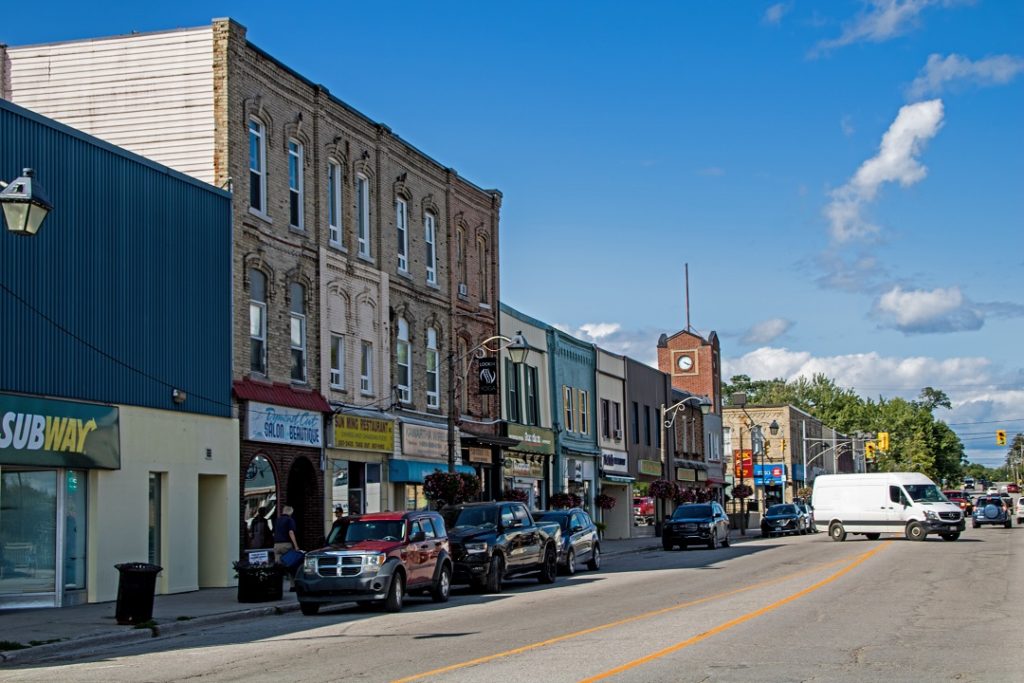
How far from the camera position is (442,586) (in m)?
23.9

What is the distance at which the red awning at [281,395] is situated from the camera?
A: 29.6 m

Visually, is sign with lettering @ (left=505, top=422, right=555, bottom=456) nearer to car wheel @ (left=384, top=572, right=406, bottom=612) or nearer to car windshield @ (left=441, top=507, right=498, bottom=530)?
car windshield @ (left=441, top=507, right=498, bottom=530)

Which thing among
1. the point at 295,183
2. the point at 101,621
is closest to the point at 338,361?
the point at 295,183

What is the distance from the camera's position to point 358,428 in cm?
3506

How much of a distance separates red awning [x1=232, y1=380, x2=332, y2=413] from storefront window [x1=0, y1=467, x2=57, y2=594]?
629 cm

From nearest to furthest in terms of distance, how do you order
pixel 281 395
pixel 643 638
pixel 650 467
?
pixel 643 638
pixel 281 395
pixel 650 467

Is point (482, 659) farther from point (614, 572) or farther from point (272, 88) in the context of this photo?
point (272, 88)

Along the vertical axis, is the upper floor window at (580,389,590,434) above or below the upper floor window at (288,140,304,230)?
below

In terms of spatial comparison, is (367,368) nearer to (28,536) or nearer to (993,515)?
(28,536)

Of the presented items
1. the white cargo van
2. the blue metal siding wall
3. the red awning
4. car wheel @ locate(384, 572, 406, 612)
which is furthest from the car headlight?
the white cargo van

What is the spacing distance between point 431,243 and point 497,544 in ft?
58.7

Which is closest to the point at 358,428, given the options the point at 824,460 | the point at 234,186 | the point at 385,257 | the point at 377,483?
the point at 377,483

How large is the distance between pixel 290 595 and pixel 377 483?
35.9 feet

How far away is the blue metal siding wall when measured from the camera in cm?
2312
